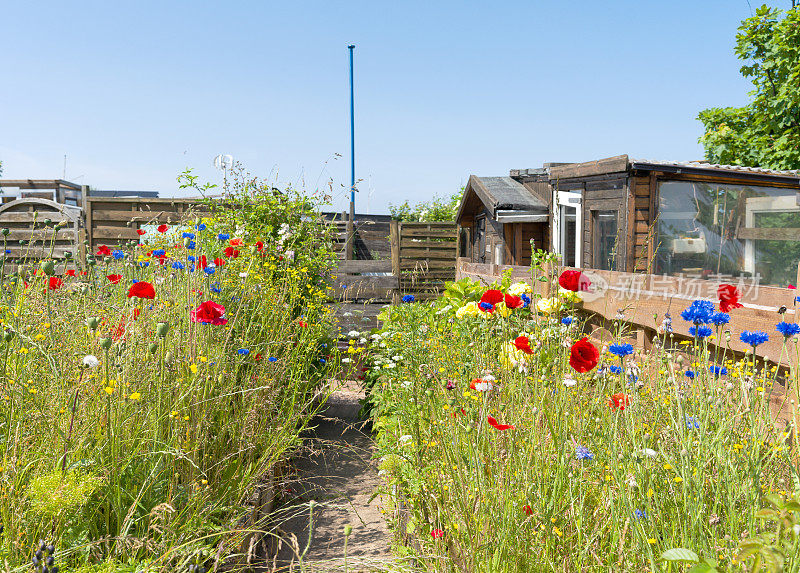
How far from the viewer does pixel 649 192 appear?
9242 mm

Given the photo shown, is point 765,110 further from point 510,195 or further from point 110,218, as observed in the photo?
point 110,218

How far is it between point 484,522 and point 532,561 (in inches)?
7.5

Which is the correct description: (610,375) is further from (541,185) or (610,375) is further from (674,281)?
(541,185)

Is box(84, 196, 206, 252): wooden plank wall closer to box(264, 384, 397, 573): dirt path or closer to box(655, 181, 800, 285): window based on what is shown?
box(264, 384, 397, 573): dirt path

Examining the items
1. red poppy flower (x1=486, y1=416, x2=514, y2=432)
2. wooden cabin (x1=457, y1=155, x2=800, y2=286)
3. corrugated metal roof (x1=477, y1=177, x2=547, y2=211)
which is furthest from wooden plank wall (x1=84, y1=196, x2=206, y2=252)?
red poppy flower (x1=486, y1=416, x2=514, y2=432)

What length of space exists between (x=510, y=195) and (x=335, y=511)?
36.4 ft

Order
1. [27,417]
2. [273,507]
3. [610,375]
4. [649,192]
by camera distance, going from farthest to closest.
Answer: [649,192] < [273,507] < [610,375] < [27,417]

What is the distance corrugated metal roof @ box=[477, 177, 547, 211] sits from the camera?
13125 millimetres

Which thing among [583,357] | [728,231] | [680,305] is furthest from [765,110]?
[583,357]

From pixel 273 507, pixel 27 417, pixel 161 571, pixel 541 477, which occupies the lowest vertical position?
pixel 273 507

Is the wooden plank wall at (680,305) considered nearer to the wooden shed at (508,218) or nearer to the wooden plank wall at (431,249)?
the wooden shed at (508,218)

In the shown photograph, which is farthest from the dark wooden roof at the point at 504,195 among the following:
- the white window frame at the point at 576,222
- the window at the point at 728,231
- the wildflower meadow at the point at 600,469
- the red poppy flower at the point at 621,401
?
the red poppy flower at the point at 621,401

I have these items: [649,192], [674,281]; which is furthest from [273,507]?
[649,192]

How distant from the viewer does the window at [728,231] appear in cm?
959
